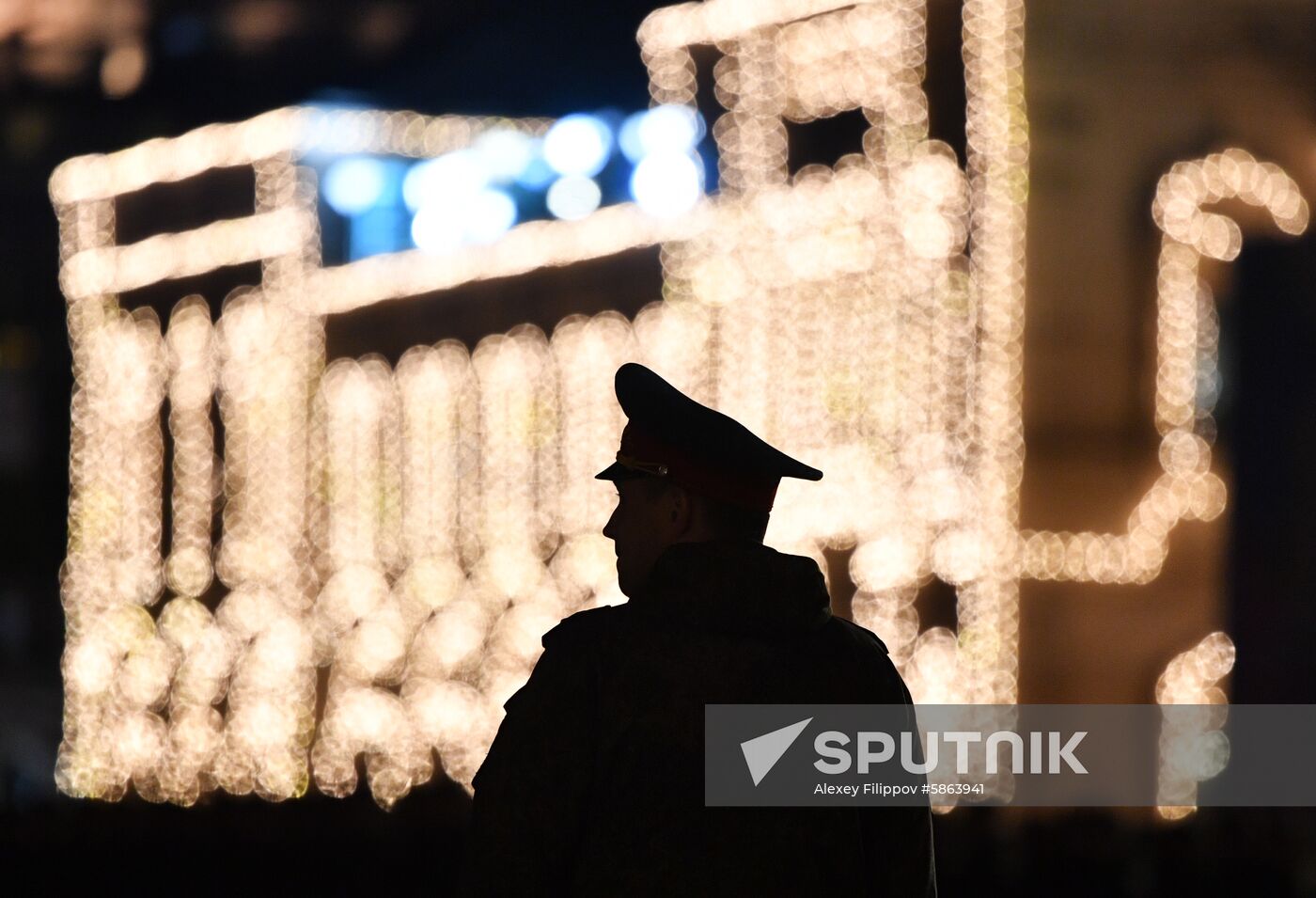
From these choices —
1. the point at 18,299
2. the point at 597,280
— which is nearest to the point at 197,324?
the point at 597,280

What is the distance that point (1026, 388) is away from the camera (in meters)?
7.00

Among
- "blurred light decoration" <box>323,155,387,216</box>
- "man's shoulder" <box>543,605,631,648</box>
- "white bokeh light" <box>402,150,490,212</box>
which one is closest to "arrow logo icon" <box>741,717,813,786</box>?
"man's shoulder" <box>543,605,631,648</box>

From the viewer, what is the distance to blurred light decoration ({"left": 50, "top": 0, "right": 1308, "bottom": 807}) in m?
7.00

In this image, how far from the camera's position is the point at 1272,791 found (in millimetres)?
7289

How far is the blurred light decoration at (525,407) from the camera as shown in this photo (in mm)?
7004

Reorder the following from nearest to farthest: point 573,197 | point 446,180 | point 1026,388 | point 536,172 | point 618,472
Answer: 1. point 618,472
2. point 1026,388
3. point 573,197
4. point 536,172
5. point 446,180

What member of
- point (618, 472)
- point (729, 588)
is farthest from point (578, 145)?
point (729, 588)

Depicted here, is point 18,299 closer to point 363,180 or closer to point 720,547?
point 363,180

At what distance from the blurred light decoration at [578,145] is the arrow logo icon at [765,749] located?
6.65m

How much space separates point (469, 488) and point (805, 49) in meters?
3.18

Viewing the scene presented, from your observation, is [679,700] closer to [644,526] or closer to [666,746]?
[666,746]

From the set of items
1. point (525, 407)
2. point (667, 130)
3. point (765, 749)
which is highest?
point (667, 130)

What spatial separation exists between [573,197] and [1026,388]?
2.83 meters

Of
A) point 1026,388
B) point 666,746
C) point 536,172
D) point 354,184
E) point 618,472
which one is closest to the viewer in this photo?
point 666,746
